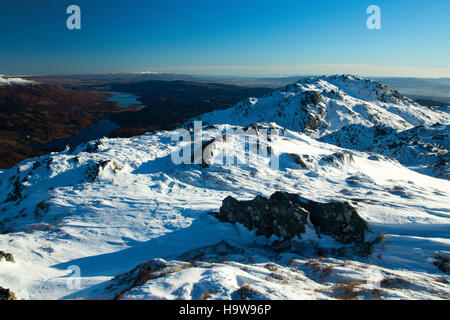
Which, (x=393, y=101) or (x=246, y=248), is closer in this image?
(x=246, y=248)

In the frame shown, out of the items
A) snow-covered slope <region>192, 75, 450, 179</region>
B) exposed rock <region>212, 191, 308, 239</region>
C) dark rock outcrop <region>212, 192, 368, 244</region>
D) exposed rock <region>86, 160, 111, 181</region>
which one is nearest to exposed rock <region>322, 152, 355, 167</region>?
snow-covered slope <region>192, 75, 450, 179</region>

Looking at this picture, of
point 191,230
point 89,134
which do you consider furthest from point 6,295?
point 89,134

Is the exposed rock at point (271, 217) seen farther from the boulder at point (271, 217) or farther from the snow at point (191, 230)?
the snow at point (191, 230)

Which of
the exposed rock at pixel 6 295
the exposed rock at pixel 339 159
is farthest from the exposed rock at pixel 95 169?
the exposed rock at pixel 339 159

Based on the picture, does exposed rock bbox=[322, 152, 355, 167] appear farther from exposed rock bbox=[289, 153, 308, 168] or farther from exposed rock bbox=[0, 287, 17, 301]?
exposed rock bbox=[0, 287, 17, 301]
